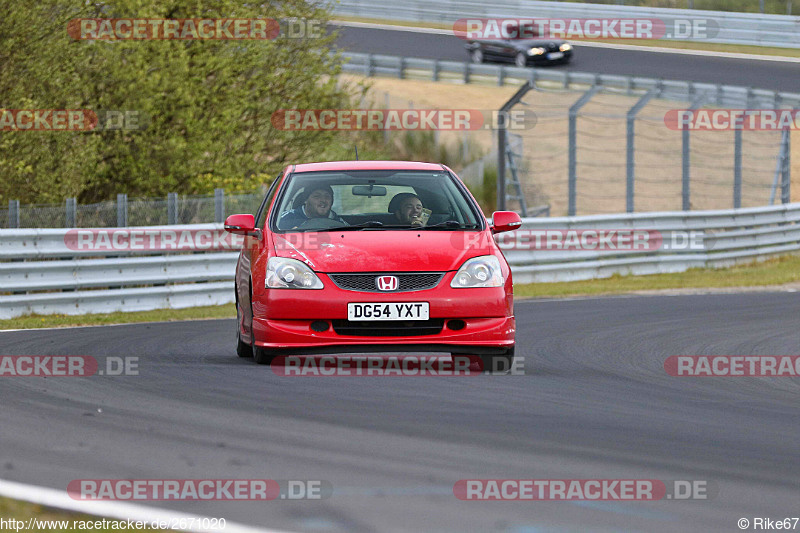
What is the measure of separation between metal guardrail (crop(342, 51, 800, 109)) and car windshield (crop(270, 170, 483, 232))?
65.4ft

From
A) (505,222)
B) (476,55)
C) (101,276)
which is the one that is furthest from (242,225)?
(476,55)

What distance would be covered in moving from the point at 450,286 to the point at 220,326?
518cm

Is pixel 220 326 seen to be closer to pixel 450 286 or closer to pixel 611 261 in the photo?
pixel 450 286

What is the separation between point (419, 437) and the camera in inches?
247

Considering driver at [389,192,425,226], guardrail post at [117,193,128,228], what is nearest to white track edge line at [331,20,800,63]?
guardrail post at [117,193,128,228]

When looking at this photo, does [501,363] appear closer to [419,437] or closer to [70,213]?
[419,437]

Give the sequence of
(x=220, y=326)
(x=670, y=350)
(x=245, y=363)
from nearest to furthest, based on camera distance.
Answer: (x=245, y=363), (x=670, y=350), (x=220, y=326)

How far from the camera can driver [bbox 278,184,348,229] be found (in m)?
9.46

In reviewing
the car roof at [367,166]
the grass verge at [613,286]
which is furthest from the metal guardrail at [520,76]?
the car roof at [367,166]

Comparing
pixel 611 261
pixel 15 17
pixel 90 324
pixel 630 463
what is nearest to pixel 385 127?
pixel 611 261

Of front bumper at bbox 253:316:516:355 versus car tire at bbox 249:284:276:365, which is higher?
front bumper at bbox 253:316:516:355

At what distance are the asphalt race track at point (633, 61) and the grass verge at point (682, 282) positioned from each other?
567 inches

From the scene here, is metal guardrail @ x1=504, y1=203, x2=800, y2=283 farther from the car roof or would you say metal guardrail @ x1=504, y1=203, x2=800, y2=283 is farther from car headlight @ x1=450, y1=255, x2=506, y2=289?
car headlight @ x1=450, y1=255, x2=506, y2=289

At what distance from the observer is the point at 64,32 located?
19438mm
